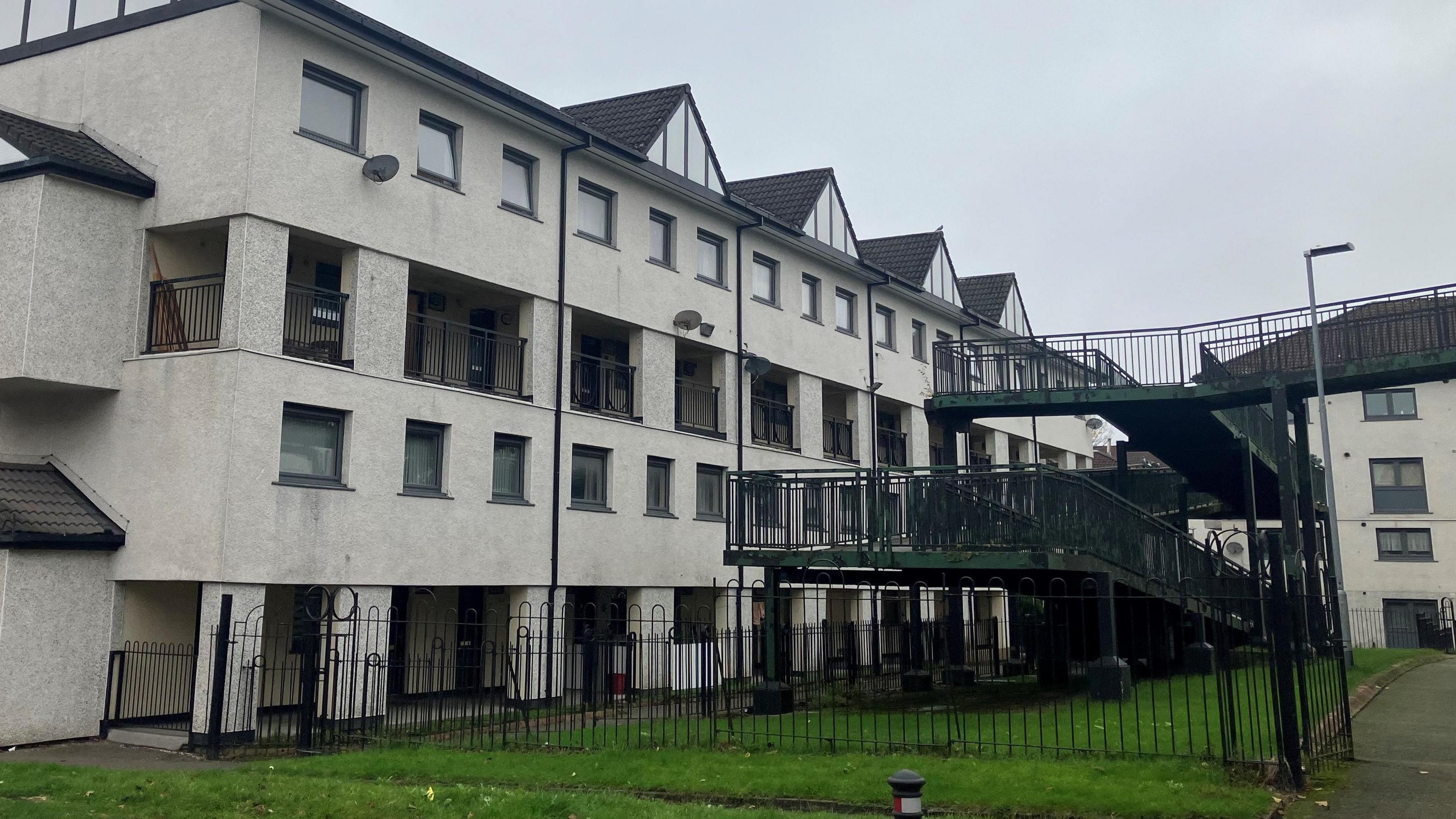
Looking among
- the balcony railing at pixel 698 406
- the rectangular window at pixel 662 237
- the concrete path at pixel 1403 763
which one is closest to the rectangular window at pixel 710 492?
the balcony railing at pixel 698 406

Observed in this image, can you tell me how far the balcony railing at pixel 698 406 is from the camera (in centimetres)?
2641

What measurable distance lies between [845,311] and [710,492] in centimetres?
845

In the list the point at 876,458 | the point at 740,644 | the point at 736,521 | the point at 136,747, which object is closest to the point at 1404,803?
the point at 740,644

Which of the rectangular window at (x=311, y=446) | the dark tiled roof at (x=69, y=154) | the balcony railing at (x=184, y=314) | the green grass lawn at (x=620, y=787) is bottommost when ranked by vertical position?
the green grass lawn at (x=620, y=787)

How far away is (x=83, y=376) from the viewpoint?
55.2 feet

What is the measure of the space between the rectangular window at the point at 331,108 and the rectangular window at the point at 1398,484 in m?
44.9

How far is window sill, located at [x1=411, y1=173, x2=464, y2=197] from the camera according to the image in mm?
19375

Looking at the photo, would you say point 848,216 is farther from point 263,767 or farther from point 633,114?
point 263,767

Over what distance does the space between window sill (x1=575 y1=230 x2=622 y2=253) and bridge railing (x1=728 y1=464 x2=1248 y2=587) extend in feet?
23.2

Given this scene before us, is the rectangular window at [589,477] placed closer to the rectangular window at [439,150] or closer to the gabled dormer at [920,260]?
the rectangular window at [439,150]

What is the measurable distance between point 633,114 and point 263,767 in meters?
17.0

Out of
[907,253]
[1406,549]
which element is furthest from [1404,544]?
[907,253]

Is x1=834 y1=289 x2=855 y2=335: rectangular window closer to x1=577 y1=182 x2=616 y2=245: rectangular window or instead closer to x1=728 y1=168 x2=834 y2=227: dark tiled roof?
x1=728 y1=168 x2=834 y2=227: dark tiled roof

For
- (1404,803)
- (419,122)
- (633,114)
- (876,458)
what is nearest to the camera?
(1404,803)
